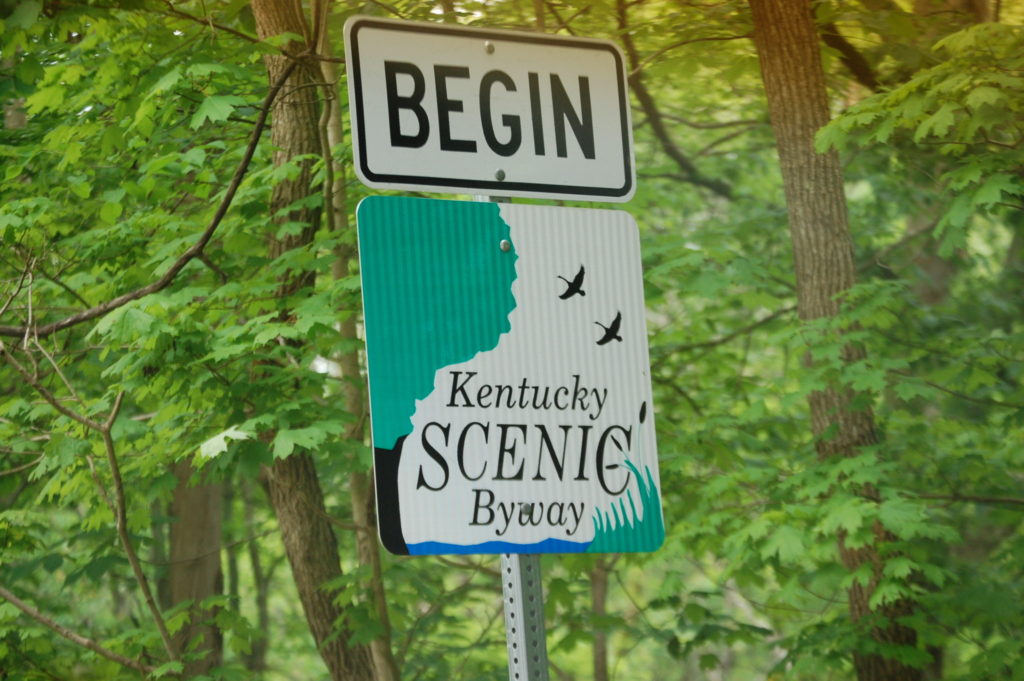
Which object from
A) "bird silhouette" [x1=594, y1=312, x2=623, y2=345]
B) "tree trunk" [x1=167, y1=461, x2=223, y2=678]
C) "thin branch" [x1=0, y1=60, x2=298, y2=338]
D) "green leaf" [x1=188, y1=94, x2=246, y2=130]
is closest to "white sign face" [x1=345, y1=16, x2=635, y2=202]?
"bird silhouette" [x1=594, y1=312, x2=623, y2=345]

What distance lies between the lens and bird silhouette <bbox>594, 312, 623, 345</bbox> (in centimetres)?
190

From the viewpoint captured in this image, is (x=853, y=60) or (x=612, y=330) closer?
(x=612, y=330)

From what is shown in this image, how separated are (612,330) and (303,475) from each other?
5.18 meters

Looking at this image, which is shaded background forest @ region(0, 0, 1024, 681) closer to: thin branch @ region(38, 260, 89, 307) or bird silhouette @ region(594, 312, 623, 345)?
thin branch @ region(38, 260, 89, 307)

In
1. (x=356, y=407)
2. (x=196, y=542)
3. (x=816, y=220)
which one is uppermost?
(x=816, y=220)

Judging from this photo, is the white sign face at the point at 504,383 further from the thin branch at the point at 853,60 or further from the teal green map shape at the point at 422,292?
the thin branch at the point at 853,60

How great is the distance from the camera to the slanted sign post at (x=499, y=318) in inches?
68.6

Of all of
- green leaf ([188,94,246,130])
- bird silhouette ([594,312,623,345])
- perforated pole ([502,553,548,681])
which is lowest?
perforated pole ([502,553,548,681])

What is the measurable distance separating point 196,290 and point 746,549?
312 centimetres

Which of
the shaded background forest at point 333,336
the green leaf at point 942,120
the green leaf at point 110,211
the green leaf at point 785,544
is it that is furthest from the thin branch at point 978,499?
the green leaf at point 110,211

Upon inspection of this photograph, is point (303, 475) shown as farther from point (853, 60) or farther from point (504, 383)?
point (504, 383)

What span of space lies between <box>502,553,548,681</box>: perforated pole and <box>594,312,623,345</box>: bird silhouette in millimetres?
382

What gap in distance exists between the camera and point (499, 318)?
184 centimetres

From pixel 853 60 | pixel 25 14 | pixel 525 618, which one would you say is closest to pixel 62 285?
pixel 25 14
